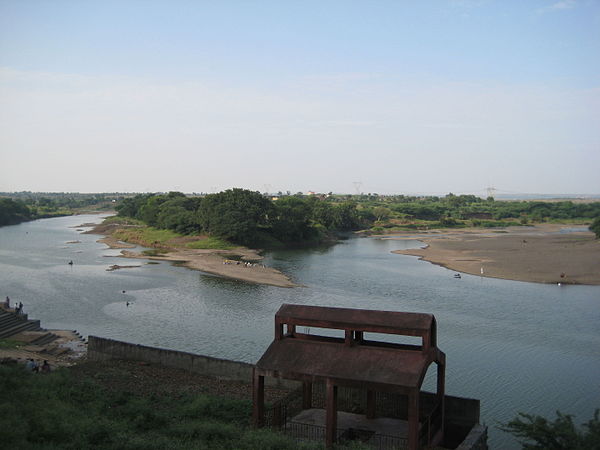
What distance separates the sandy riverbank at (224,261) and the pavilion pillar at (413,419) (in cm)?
3698

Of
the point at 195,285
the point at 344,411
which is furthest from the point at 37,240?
the point at 344,411

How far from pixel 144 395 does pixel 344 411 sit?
23.5 ft

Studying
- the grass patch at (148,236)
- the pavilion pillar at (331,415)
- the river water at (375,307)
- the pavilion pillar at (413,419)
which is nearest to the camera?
the pavilion pillar at (413,419)

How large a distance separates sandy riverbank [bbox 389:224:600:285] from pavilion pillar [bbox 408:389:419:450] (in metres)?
43.3

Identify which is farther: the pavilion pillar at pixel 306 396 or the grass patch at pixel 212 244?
the grass patch at pixel 212 244

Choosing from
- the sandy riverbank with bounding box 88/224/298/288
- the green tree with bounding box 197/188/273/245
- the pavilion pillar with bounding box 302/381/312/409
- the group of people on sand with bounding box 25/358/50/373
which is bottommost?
the sandy riverbank with bounding box 88/224/298/288

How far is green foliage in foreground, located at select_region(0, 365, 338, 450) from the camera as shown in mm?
12898

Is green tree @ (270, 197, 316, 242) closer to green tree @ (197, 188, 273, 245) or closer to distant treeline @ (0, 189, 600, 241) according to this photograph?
distant treeline @ (0, 189, 600, 241)

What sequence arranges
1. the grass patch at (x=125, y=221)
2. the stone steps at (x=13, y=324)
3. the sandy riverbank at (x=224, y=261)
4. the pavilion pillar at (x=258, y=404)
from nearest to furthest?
the pavilion pillar at (x=258, y=404) < the stone steps at (x=13, y=324) < the sandy riverbank at (x=224, y=261) < the grass patch at (x=125, y=221)

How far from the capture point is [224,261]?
218 feet

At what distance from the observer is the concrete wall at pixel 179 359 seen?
21.8 m

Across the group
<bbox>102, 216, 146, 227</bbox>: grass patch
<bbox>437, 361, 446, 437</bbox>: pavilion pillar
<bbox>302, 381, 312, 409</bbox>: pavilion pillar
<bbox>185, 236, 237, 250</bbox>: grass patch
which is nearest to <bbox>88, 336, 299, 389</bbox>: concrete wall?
<bbox>302, 381, 312, 409</bbox>: pavilion pillar

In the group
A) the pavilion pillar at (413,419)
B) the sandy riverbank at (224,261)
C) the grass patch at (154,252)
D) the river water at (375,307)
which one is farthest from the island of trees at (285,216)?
the pavilion pillar at (413,419)

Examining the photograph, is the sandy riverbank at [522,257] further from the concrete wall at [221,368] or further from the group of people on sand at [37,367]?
the group of people on sand at [37,367]
